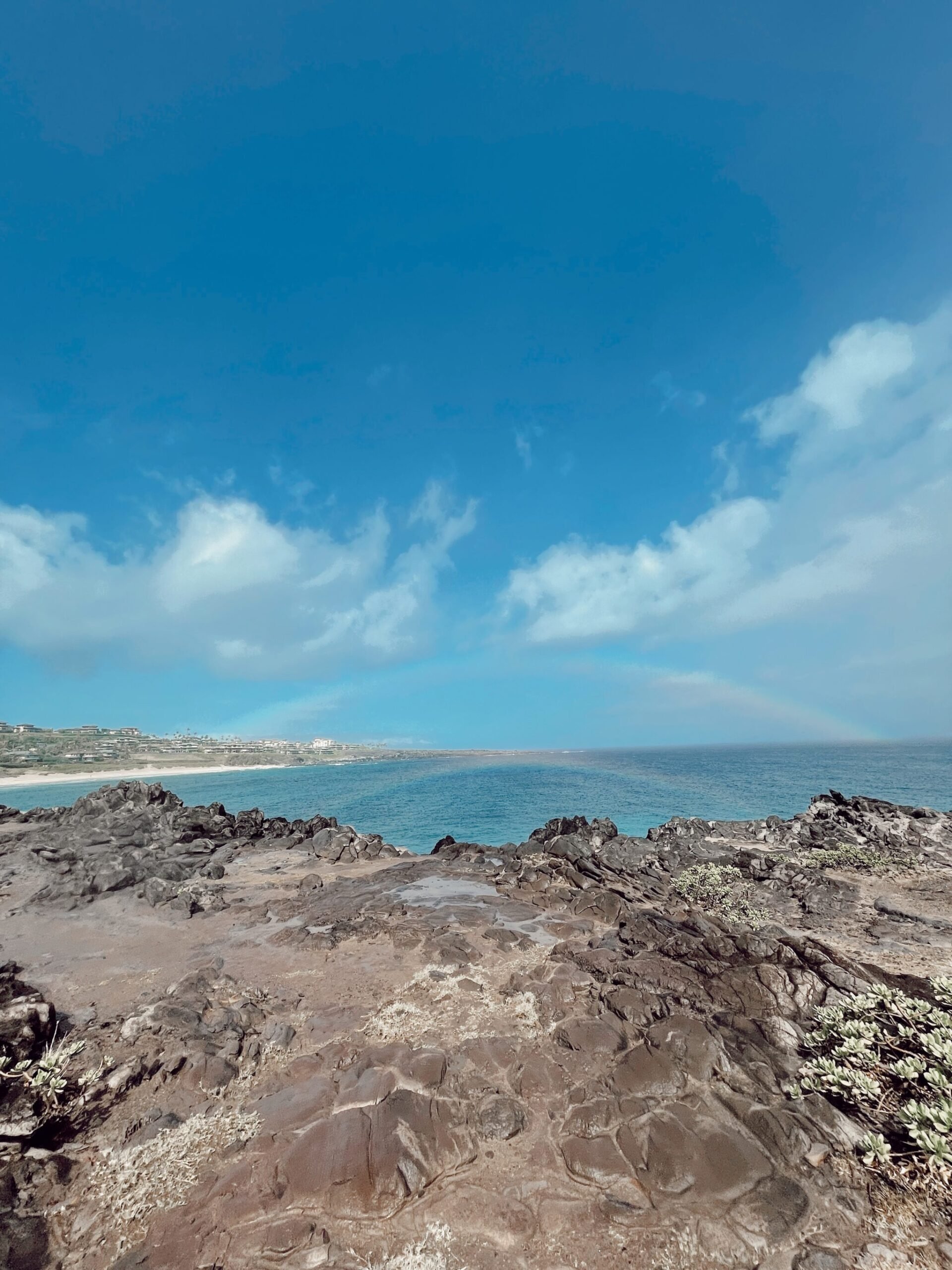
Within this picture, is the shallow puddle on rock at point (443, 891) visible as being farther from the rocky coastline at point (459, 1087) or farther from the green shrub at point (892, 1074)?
the green shrub at point (892, 1074)

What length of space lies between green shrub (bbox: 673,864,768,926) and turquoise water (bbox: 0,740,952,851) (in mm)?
18158

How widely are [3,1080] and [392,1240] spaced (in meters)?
5.73

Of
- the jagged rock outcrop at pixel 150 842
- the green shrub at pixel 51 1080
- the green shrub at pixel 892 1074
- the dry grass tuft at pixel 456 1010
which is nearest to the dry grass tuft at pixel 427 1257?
the dry grass tuft at pixel 456 1010

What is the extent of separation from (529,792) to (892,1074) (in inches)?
2514

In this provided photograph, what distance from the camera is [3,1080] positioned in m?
6.62

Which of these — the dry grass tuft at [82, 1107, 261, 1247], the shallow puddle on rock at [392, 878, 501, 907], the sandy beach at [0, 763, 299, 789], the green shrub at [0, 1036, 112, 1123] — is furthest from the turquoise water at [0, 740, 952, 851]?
the dry grass tuft at [82, 1107, 261, 1247]

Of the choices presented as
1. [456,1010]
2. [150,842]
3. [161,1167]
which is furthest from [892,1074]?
[150,842]

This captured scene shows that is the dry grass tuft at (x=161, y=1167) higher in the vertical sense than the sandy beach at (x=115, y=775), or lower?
higher

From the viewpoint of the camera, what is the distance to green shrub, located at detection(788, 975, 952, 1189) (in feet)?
17.5

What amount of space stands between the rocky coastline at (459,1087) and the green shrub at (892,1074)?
6 centimetres

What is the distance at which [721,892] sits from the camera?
664 inches

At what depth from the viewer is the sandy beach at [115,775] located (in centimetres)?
9038

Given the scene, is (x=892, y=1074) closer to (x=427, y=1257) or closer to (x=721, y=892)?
(x=427, y=1257)

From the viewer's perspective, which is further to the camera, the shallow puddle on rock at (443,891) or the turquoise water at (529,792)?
the turquoise water at (529,792)
